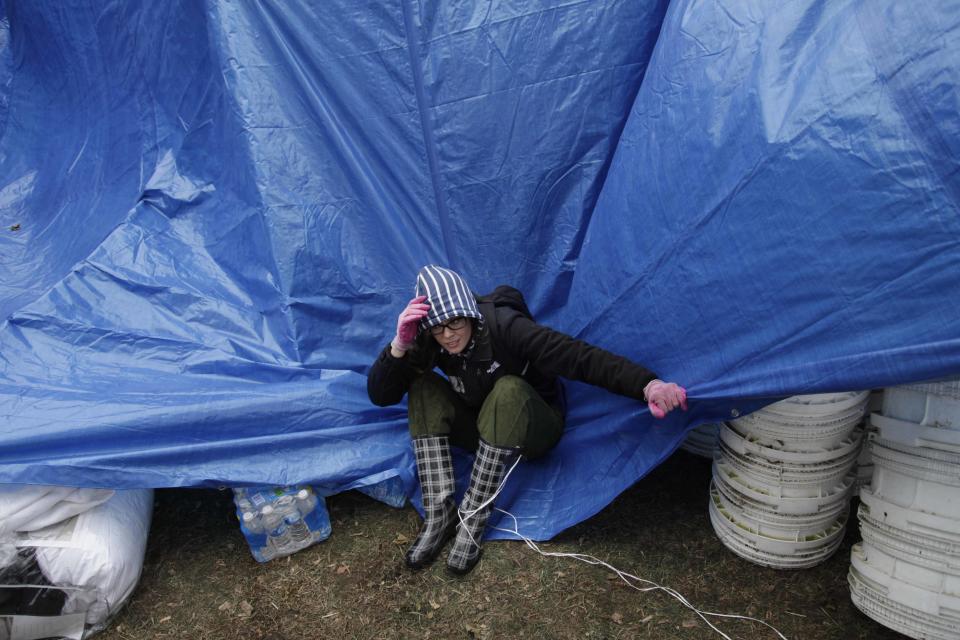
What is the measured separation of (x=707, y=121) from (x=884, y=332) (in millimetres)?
744

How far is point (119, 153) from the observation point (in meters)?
3.42

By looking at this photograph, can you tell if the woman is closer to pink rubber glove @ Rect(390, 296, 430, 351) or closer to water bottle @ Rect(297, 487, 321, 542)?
pink rubber glove @ Rect(390, 296, 430, 351)

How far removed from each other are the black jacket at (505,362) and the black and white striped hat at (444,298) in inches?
5.1

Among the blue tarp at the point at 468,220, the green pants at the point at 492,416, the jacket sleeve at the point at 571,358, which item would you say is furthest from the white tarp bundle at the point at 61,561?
the jacket sleeve at the point at 571,358

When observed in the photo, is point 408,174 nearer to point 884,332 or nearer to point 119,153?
point 119,153

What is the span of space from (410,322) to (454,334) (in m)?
0.15

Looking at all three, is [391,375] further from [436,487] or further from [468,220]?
[468,220]

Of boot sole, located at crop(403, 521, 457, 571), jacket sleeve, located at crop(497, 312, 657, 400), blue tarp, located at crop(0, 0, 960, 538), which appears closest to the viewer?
blue tarp, located at crop(0, 0, 960, 538)

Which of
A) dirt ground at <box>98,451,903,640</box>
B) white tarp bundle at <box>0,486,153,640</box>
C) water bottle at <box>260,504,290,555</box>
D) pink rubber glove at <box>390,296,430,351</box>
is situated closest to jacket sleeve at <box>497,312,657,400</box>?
pink rubber glove at <box>390,296,430,351</box>

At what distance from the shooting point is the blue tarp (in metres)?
1.84

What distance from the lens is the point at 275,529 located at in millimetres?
2607

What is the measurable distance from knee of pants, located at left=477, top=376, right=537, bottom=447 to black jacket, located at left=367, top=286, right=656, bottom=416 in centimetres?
8

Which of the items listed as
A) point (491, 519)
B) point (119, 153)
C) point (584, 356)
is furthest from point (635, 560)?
point (119, 153)

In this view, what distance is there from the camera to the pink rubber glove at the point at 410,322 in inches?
94.3
